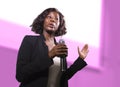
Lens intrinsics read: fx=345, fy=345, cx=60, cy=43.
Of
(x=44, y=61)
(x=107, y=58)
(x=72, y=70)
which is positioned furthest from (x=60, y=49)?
(x=107, y=58)

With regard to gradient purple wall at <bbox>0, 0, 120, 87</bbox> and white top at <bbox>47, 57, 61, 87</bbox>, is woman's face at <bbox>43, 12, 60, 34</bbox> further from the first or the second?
gradient purple wall at <bbox>0, 0, 120, 87</bbox>

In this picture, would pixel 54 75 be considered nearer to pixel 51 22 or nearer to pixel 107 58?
pixel 51 22

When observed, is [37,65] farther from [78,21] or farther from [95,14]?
[95,14]

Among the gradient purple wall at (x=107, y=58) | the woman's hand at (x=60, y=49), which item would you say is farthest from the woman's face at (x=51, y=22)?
the gradient purple wall at (x=107, y=58)

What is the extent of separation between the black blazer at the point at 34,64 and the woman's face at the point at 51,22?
71 millimetres

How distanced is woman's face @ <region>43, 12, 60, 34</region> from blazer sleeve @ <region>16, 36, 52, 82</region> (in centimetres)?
12

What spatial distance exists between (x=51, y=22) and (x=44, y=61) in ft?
0.78

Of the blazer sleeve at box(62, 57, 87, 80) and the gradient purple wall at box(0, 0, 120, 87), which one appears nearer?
the blazer sleeve at box(62, 57, 87, 80)

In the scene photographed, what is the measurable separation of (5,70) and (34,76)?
62cm

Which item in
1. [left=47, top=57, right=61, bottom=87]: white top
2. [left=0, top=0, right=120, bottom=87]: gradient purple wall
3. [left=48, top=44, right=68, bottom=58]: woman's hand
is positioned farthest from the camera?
[left=0, top=0, right=120, bottom=87]: gradient purple wall

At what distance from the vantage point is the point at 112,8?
8.84 feet

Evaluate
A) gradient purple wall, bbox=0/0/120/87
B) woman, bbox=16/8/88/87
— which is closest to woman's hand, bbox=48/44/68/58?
woman, bbox=16/8/88/87

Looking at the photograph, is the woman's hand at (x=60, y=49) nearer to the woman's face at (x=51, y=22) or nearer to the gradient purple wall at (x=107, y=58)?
the woman's face at (x=51, y=22)

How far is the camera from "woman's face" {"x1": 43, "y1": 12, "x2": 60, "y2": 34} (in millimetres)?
1495
